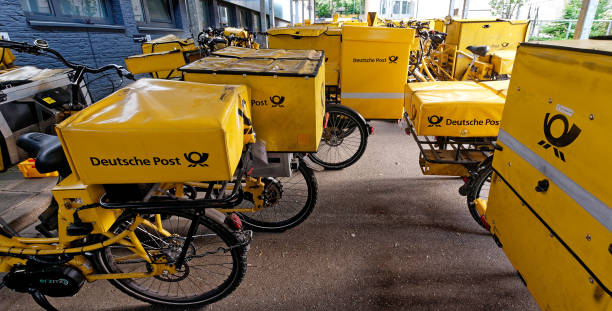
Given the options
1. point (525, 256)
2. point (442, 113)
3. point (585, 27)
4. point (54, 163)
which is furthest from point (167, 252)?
point (585, 27)

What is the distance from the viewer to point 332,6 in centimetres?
4494

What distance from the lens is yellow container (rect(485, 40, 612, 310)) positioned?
1.18 meters

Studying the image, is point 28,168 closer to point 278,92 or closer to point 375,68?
point 278,92

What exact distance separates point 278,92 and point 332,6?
47.6 metres

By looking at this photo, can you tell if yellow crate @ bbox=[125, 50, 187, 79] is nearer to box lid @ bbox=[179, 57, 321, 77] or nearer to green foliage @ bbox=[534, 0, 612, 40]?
box lid @ bbox=[179, 57, 321, 77]

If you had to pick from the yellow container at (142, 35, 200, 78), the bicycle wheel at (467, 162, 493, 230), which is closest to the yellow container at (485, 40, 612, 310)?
the bicycle wheel at (467, 162, 493, 230)

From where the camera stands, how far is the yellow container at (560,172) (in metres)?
1.18

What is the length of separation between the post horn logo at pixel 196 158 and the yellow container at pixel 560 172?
1563 mm

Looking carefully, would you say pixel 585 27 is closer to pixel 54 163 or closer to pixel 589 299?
pixel 589 299

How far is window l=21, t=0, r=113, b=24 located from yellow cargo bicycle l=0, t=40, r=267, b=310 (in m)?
3.55

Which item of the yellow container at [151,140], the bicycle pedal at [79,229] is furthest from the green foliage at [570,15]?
the bicycle pedal at [79,229]


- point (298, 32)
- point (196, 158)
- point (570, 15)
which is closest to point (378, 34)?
point (298, 32)

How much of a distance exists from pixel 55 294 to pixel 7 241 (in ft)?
1.54

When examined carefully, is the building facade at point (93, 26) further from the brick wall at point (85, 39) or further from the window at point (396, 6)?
the window at point (396, 6)
